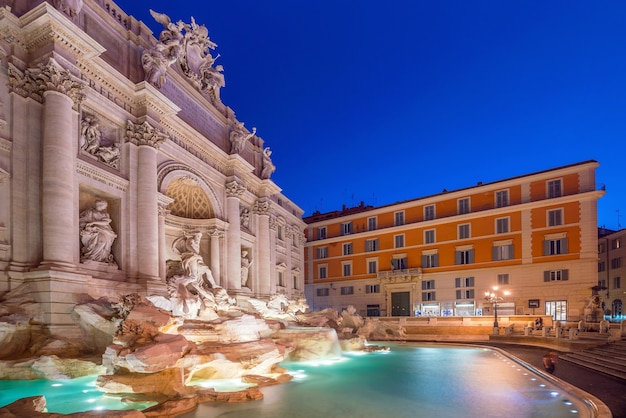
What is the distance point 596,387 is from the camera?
1112cm

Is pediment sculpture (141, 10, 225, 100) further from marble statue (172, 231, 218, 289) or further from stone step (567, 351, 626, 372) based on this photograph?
stone step (567, 351, 626, 372)

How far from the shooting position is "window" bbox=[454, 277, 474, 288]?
1396 inches

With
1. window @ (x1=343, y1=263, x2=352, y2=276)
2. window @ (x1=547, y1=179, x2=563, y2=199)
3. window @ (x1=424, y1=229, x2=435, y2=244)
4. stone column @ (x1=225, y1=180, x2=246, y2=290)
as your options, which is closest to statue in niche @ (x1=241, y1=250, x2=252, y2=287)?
stone column @ (x1=225, y1=180, x2=246, y2=290)

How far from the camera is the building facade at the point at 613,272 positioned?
4100 centimetres

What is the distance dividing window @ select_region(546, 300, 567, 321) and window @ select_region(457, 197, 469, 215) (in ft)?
31.8

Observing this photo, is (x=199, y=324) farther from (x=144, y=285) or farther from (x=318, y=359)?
(x=318, y=359)

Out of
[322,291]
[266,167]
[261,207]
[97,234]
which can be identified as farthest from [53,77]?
[322,291]

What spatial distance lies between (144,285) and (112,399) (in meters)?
8.08

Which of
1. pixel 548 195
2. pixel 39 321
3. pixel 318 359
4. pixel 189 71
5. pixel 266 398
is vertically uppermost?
pixel 189 71

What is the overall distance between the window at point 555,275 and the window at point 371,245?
586 inches

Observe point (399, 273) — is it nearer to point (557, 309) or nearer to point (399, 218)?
point (399, 218)

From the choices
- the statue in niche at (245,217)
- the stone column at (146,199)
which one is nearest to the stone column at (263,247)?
the statue in niche at (245,217)

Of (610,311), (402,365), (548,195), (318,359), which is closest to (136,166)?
(318,359)

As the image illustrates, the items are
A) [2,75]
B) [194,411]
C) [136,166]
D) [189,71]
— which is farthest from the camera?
[189,71]
